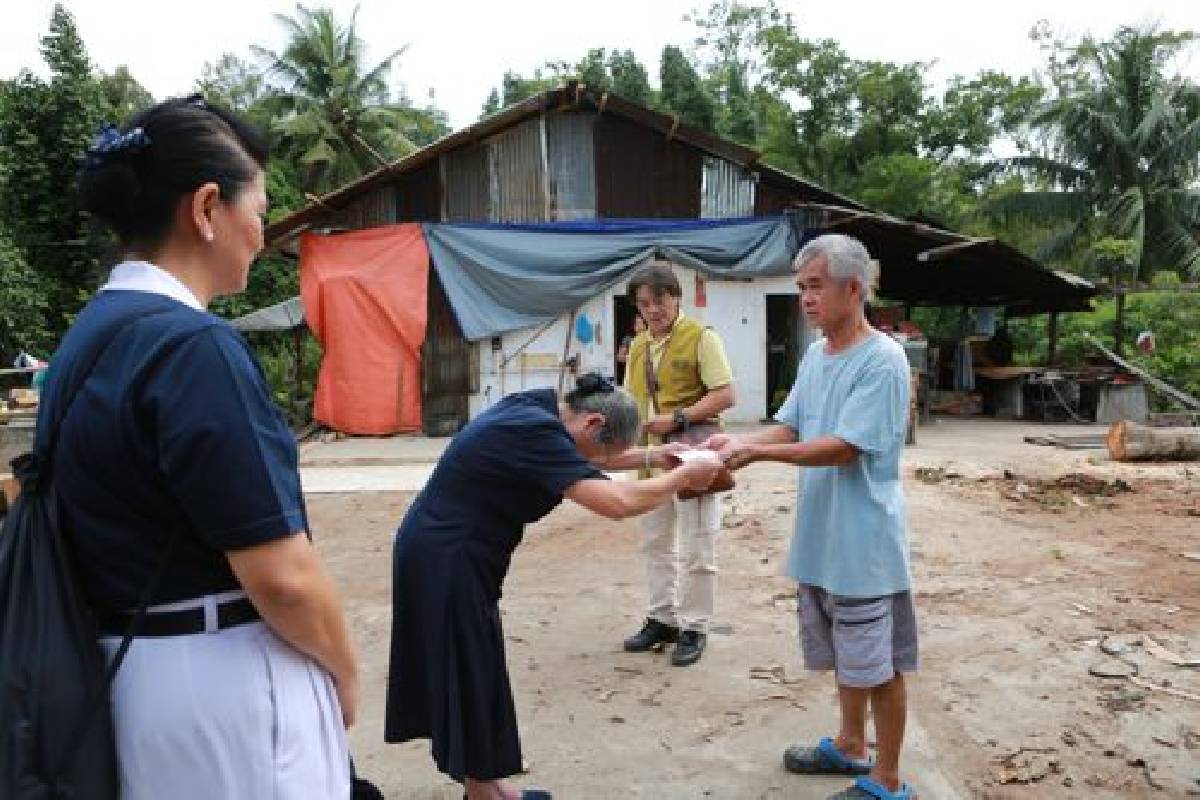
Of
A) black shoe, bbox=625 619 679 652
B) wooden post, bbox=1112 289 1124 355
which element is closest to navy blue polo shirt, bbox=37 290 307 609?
black shoe, bbox=625 619 679 652

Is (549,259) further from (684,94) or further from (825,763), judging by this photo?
(684,94)

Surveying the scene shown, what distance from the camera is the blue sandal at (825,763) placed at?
121 inches

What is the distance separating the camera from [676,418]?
13.4 feet

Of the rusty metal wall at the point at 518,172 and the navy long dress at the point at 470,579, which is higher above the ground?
the rusty metal wall at the point at 518,172

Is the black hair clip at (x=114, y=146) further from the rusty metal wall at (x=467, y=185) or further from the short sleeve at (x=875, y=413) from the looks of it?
the rusty metal wall at (x=467, y=185)

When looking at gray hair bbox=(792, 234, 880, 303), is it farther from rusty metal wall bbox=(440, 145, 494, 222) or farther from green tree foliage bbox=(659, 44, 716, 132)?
green tree foliage bbox=(659, 44, 716, 132)

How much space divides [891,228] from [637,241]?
3.69 meters

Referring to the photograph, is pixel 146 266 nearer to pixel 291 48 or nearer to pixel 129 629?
pixel 129 629

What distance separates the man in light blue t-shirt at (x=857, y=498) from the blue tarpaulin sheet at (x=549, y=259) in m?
9.74

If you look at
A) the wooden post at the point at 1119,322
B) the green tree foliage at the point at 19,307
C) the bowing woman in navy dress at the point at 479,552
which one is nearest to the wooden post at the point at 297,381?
the green tree foliage at the point at 19,307

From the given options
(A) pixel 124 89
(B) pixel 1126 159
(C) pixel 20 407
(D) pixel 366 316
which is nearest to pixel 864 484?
(D) pixel 366 316

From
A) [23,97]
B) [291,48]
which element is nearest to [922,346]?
[23,97]

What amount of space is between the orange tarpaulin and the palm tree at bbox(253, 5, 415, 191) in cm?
1149

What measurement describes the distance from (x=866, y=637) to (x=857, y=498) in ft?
1.46
